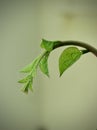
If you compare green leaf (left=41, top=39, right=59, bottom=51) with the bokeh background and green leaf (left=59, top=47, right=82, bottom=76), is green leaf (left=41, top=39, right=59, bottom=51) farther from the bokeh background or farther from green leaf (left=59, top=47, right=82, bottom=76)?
the bokeh background

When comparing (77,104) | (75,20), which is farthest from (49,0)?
(77,104)

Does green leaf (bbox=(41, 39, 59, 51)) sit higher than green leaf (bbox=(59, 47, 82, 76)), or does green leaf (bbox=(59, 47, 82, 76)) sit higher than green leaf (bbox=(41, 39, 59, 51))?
green leaf (bbox=(41, 39, 59, 51))

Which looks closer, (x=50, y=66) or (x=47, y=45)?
(x=47, y=45)

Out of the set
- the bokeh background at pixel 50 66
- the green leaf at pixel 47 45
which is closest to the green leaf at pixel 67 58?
the green leaf at pixel 47 45

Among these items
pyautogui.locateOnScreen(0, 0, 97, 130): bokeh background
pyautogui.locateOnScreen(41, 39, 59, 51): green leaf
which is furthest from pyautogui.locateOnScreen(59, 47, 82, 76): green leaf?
pyautogui.locateOnScreen(0, 0, 97, 130): bokeh background

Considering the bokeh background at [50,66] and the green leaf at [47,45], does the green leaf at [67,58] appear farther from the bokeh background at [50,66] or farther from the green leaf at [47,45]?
the bokeh background at [50,66]

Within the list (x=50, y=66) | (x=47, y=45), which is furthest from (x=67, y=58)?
(x=50, y=66)

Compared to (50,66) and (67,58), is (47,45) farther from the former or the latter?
(50,66)

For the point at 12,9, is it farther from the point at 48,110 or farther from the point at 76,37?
the point at 48,110
